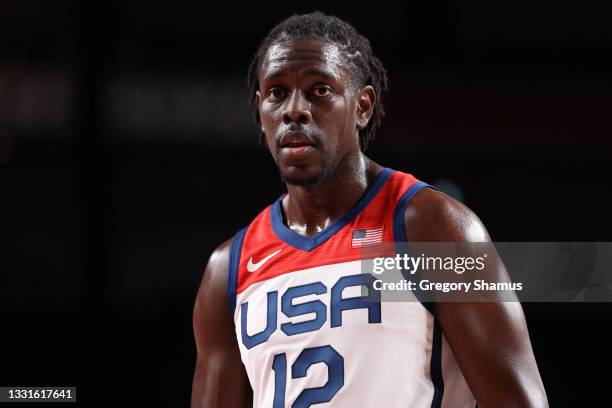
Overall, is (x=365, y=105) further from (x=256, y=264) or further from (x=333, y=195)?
(x=256, y=264)

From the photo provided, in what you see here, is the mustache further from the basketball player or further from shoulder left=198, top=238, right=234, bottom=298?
shoulder left=198, top=238, right=234, bottom=298

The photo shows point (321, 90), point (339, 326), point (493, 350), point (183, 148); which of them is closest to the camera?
point (493, 350)

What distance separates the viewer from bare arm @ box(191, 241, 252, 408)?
1.64m

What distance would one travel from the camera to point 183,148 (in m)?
2.69

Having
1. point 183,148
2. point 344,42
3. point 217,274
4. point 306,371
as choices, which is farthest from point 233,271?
point 183,148

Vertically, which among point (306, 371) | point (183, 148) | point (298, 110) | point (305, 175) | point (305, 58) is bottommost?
point (306, 371)

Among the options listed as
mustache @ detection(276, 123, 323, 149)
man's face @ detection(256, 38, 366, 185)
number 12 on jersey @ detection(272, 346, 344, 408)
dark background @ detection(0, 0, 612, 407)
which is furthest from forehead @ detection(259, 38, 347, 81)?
dark background @ detection(0, 0, 612, 407)

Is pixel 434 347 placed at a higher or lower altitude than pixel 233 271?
lower

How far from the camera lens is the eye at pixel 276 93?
1.56m

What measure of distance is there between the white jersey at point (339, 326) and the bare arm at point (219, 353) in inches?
1.6

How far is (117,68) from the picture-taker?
274 centimetres

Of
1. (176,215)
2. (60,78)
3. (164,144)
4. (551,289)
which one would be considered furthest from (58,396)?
(551,289)

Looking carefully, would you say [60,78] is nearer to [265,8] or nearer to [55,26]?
[55,26]

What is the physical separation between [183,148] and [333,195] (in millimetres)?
1201
